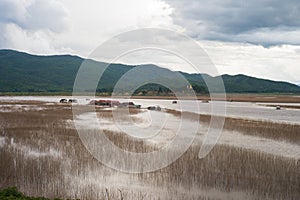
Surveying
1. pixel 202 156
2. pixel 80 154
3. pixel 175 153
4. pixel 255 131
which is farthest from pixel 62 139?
pixel 255 131

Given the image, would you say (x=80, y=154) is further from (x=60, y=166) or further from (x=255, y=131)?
(x=255, y=131)

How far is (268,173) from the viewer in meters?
14.0

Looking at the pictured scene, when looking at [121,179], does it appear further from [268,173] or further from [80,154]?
[268,173]

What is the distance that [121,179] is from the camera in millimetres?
13570

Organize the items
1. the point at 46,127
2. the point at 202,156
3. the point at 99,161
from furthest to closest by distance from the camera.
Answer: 1. the point at 46,127
2. the point at 202,156
3. the point at 99,161

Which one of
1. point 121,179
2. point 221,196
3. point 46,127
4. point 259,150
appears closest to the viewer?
point 221,196

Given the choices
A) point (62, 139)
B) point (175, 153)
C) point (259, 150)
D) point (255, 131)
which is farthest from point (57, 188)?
point (255, 131)

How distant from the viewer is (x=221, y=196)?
38.7 ft

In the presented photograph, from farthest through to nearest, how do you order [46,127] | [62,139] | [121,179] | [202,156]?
[46,127] < [62,139] < [202,156] < [121,179]

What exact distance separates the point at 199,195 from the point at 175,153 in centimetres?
593

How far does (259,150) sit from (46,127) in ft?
52.4

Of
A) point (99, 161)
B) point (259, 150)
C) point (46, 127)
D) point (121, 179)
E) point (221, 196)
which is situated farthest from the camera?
point (46, 127)

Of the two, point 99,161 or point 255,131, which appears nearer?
point 99,161

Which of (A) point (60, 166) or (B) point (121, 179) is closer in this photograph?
(B) point (121, 179)
